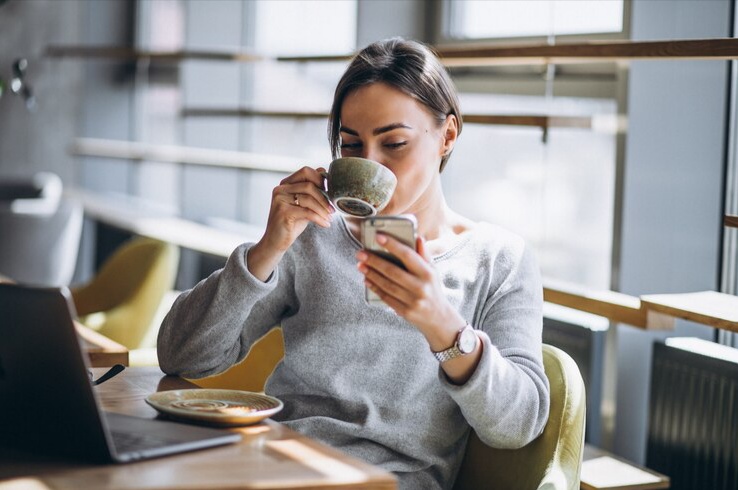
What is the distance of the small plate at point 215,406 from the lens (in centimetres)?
143

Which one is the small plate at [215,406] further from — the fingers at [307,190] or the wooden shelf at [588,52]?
the wooden shelf at [588,52]

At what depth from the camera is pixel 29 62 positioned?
308 inches

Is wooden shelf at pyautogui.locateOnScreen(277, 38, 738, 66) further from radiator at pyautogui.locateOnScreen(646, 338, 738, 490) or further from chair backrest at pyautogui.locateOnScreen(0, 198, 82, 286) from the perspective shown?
chair backrest at pyautogui.locateOnScreen(0, 198, 82, 286)

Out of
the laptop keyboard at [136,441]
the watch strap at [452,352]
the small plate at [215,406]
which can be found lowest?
the laptop keyboard at [136,441]

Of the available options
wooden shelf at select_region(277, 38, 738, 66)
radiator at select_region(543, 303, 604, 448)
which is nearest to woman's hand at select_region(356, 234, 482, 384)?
wooden shelf at select_region(277, 38, 738, 66)

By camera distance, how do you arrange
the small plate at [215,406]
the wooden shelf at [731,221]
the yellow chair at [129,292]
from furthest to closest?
the yellow chair at [129,292] < the wooden shelf at [731,221] < the small plate at [215,406]

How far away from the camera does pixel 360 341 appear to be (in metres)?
1.75

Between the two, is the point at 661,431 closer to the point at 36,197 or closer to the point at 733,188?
the point at 733,188

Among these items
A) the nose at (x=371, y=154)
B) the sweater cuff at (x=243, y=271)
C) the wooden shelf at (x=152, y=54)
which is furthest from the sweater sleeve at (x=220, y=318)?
the wooden shelf at (x=152, y=54)

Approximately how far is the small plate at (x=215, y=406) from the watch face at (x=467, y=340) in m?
0.28

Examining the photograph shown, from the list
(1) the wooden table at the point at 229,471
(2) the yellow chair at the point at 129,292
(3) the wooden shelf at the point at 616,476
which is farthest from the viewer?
(2) the yellow chair at the point at 129,292

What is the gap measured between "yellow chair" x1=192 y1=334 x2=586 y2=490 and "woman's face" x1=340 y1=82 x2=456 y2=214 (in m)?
0.37

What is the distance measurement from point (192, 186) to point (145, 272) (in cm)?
202

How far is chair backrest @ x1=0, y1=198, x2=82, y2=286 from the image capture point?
608 cm
